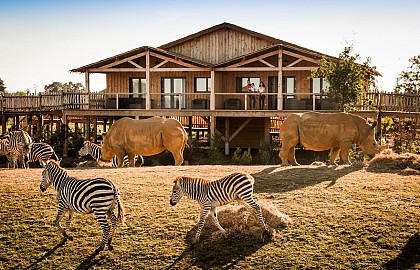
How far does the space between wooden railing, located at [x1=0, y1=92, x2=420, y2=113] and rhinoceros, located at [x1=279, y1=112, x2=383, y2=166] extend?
6736 mm

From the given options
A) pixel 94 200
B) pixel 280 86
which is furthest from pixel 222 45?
pixel 94 200

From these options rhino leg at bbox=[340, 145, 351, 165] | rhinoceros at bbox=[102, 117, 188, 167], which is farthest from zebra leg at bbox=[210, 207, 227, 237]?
rhinoceros at bbox=[102, 117, 188, 167]

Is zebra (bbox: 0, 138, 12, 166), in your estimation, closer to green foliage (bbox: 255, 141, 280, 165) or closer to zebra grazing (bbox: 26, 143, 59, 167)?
zebra grazing (bbox: 26, 143, 59, 167)

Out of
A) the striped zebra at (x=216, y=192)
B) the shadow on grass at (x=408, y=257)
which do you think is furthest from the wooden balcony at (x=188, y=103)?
the striped zebra at (x=216, y=192)

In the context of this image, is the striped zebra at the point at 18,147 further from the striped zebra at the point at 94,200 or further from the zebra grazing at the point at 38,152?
the striped zebra at the point at 94,200

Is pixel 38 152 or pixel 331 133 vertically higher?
pixel 331 133

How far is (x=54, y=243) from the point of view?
1303 cm

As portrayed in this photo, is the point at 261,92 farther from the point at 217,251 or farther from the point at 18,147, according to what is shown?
the point at 217,251

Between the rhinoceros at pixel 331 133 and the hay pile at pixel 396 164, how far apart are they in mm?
1623

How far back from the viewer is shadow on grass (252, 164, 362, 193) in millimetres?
16211

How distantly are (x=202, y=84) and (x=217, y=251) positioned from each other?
23.0 metres

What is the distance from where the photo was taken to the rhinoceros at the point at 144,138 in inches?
945

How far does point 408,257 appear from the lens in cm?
1181

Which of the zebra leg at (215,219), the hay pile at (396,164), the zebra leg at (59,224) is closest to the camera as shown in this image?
the zebra leg at (215,219)
